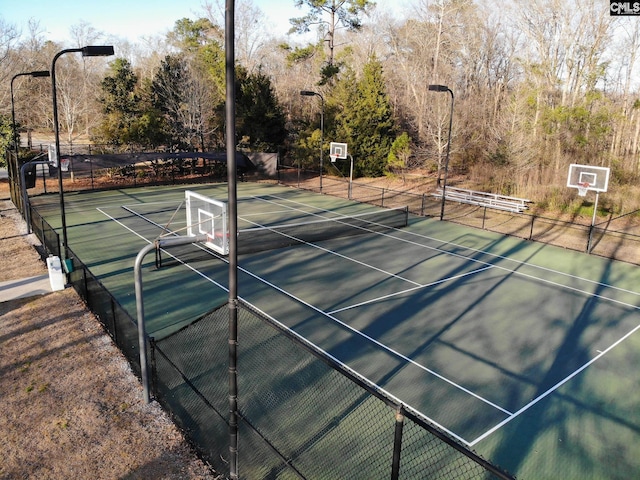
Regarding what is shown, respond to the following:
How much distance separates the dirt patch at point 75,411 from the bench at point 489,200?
2076 centimetres

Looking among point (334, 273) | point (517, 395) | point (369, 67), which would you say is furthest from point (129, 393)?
point (369, 67)

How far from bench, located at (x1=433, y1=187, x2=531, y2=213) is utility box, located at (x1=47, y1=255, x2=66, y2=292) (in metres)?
19.7

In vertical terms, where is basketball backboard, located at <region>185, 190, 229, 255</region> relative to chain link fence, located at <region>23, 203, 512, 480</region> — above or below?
above

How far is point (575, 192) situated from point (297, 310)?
2081 centimetres

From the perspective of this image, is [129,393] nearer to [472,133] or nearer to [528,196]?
[528,196]

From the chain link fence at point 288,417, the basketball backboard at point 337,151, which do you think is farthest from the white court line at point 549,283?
the basketball backboard at point 337,151

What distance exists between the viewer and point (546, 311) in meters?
13.1

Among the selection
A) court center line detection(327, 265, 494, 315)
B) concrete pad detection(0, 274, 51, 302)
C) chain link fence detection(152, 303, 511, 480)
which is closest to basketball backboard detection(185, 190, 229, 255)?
chain link fence detection(152, 303, 511, 480)

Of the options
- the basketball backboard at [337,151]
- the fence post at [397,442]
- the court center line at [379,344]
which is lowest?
the court center line at [379,344]

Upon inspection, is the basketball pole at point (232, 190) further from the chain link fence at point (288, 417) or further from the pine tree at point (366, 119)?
the pine tree at point (366, 119)

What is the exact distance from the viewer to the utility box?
1267cm

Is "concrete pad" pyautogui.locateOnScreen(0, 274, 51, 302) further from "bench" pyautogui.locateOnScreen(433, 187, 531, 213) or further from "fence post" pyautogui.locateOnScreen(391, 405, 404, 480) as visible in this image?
"bench" pyautogui.locateOnScreen(433, 187, 531, 213)

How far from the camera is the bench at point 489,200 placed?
25.4m

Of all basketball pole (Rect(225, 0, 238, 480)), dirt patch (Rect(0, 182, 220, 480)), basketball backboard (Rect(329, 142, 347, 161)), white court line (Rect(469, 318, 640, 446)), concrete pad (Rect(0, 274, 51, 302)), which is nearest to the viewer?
basketball pole (Rect(225, 0, 238, 480))
